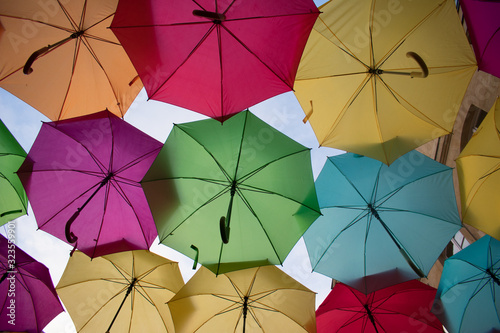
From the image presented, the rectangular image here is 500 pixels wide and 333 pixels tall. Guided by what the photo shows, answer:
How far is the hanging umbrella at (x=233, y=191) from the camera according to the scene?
181 inches

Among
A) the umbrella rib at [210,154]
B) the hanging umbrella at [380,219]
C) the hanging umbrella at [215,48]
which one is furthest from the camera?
the hanging umbrella at [380,219]

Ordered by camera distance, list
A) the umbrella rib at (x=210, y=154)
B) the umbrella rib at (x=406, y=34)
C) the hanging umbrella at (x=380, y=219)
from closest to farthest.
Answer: the umbrella rib at (x=406, y=34) < the umbrella rib at (x=210, y=154) < the hanging umbrella at (x=380, y=219)

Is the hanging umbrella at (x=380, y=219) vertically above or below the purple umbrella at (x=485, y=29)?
below

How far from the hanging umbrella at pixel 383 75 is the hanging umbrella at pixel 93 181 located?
283 centimetres

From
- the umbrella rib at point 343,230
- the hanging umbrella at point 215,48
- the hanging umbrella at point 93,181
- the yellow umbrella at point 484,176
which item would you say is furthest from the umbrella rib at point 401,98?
the hanging umbrella at point 93,181

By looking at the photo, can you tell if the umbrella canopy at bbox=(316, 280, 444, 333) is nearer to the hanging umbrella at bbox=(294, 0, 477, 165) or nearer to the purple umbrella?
the hanging umbrella at bbox=(294, 0, 477, 165)

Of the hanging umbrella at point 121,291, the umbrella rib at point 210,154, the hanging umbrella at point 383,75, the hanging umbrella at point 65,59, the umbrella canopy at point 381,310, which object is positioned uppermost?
the hanging umbrella at point 65,59

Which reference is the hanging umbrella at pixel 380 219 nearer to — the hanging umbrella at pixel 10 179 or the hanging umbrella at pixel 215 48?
the hanging umbrella at pixel 215 48

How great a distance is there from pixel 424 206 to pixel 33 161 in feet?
20.8

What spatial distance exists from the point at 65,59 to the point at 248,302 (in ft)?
16.5

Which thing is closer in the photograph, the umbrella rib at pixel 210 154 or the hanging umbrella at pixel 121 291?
the umbrella rib at pixel 210 154

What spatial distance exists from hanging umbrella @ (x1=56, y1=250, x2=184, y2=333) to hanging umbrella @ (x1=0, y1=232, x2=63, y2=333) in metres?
0.42

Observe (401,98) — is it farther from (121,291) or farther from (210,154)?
(121,291)

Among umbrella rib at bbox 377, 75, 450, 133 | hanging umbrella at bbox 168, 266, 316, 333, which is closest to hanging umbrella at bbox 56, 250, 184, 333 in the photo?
hanging umbrella at bbox 168, 266, 316, 333
